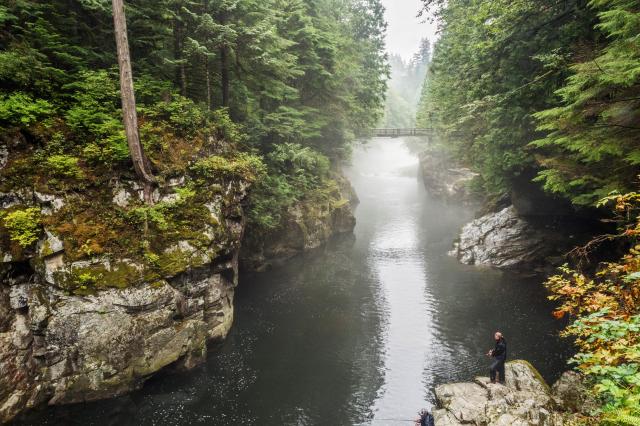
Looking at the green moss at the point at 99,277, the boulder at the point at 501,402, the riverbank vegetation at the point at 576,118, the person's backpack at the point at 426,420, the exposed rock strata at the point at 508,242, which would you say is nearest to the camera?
the riverbank vegetation at the point at 576,118

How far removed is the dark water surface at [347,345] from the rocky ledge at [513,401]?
1.66 meters

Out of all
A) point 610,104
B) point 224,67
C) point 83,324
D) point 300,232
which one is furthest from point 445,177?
point 83,324

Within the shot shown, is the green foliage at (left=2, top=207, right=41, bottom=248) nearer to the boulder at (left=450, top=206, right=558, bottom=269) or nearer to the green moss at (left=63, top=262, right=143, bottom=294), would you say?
the green moss at (left=63, top=262, right=143, bottom=294)

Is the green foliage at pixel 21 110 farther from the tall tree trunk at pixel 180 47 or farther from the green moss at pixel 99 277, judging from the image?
the tall tree trunk at pixel 180 47

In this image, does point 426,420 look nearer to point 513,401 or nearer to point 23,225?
point 513,401

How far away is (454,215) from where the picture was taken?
132ft

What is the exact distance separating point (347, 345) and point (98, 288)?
9.90m

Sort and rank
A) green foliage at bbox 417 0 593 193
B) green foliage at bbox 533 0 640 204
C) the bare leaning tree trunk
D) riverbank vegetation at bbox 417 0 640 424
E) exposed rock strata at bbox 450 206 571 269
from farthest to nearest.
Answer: exposed rock strata at bbox 450 206 571 269 < green foliage at bbox 417 0 593 193 < the bare leaning tree trunk < green foliage at bbox 533 0 640 204 < riverbank vegetation at bbox 417 0 640 424

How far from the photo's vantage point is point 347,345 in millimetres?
15531

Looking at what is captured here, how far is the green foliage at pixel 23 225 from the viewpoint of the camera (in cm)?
1038

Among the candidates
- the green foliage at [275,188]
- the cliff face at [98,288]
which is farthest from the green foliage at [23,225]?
the green foliage at [275,188]

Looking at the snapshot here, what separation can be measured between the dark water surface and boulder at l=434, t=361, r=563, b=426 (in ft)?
5.10

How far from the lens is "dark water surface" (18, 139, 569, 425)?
1162 cm

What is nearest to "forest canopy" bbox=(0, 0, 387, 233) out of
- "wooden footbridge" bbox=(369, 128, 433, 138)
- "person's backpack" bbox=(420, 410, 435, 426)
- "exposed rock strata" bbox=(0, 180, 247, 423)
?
"exposed rock strata" bbox=(0, 180, 247, 423)
